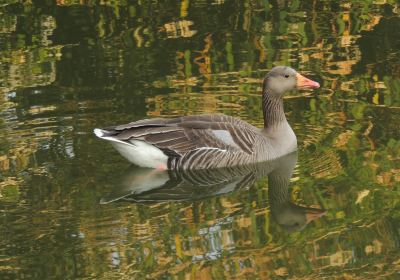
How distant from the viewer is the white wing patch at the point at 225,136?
12.7 m

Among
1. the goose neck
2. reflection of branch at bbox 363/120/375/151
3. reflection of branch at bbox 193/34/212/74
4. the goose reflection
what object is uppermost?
reflection of branch at bbox 193/34/212/74

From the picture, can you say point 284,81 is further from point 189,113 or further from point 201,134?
point 189,113

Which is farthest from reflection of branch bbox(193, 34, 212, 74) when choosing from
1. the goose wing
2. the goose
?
the goose wing

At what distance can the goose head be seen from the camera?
1310 cm

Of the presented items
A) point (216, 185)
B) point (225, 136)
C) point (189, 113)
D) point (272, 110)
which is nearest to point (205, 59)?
point (189, 113)

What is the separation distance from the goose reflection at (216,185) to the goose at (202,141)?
10 centimetres

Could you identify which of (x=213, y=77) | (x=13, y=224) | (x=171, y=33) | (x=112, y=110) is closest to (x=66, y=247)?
(x=13, y=224)

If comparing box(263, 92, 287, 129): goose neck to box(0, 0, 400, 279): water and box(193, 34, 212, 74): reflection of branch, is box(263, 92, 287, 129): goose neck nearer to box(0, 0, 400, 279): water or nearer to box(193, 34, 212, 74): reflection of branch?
box(0, 0, 400, 279): water

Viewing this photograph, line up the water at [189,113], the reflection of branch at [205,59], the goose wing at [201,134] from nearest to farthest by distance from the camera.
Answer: the water at [189,113]
the goose wing at [201,134]
the reflection of branch at [205,59]

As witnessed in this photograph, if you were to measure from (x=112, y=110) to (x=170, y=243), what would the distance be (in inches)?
160

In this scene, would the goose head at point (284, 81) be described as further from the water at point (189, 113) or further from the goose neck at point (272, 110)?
the water at point (189, 113)

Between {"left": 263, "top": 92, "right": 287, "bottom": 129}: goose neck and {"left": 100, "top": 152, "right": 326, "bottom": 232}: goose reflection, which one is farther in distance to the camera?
{"left": 263, "top": 92, "right": 287, "bottom": 129}: goose neck

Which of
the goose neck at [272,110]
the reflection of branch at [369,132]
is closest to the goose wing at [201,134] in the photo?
the goose neck at [272,110]

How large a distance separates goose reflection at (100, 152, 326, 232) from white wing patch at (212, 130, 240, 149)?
0.94 ft
